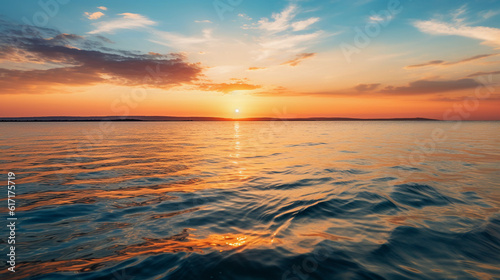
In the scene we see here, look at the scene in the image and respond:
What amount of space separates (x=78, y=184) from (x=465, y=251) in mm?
15196

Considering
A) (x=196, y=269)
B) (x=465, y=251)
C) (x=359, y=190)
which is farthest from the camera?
(x=359, y=190)

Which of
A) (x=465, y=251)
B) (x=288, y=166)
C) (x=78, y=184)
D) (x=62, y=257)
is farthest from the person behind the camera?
(x=288, y=166)

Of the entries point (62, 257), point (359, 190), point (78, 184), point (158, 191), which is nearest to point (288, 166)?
point (359, 190)

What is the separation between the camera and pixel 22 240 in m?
6.11

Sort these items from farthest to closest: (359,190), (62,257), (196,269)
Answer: (359,190), (62,257), (196,269)

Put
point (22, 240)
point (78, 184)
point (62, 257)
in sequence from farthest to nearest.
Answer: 1. point (78, 184)
2. point (22, 240)
3. point (62, 257)

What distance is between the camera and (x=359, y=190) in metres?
10.8

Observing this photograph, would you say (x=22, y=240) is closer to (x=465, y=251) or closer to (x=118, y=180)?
(x=118, y=180)

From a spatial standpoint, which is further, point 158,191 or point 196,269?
point 158,191

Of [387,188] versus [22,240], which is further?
[387,188]

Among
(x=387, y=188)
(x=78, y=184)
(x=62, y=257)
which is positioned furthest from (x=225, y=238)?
(x=78, y=184)

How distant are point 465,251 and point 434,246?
61cm

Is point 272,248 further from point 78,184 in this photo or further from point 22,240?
point 78,184

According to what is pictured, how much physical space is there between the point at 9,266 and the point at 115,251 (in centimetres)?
194
